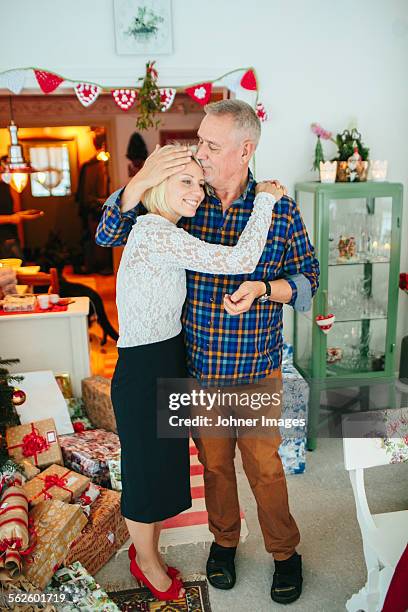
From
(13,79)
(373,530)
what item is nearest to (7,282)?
(13,79)

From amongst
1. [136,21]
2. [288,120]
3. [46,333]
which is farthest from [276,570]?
[136,21]

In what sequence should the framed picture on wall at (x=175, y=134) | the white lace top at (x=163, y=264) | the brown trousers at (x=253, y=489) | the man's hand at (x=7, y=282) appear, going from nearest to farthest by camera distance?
the white lace top at (x=163, y=264) → the brown trousers at (x=253, y=489) → the man's hand at (x=7, y=282) → the framed picture on wall at (x=175, y=134)

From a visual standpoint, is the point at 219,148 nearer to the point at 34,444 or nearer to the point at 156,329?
the point at 156,329

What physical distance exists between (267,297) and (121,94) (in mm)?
1892

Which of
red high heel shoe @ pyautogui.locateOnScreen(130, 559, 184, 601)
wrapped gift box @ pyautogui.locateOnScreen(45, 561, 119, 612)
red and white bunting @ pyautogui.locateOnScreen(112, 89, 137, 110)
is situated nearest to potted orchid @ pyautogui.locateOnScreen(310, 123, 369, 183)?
red and white bunting @ pyautogui.locateOnScreen(112, 89, 137, 110)

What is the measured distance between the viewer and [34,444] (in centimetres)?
273

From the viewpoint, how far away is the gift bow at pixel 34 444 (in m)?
2.71

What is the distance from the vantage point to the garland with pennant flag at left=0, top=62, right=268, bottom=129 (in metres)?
3.21

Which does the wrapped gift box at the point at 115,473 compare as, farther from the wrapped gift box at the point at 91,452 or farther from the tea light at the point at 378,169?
the tea light at the point at 378,169

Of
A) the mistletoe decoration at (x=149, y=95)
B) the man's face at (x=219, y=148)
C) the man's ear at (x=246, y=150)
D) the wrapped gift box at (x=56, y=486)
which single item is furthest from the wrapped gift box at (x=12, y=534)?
the mistletoe decoration at (x=149, y=95)

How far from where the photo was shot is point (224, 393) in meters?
2.07

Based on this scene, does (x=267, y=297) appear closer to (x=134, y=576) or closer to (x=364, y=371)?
(x=134, y=576)

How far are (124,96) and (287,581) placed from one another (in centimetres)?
260

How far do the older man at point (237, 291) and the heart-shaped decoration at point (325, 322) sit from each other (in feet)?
3.85
